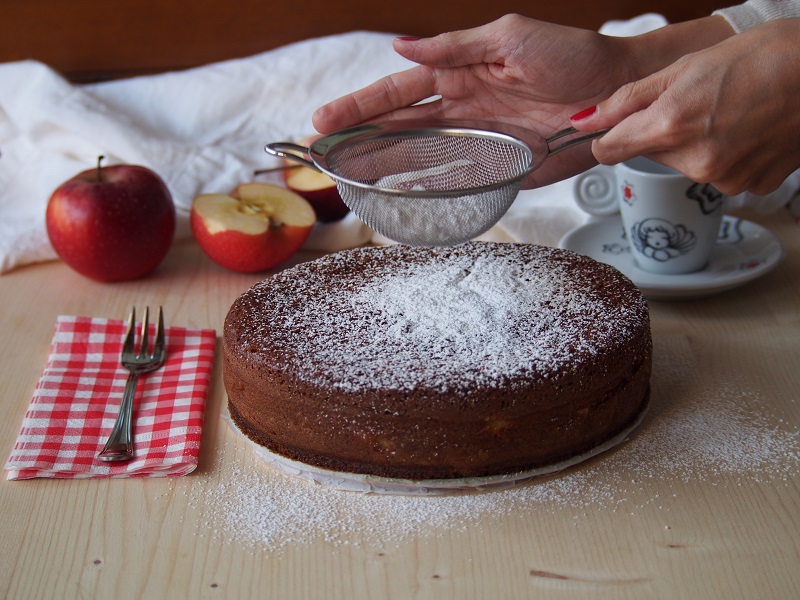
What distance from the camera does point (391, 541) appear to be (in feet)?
2.91

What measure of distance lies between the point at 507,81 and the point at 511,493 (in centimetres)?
59

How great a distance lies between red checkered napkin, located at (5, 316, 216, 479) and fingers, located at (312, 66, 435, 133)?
0.36 meters

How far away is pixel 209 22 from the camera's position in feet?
6.69

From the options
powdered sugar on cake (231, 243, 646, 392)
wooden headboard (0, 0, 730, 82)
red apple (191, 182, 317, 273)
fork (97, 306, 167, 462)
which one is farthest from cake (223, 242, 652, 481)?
wooden headboard (0, 0, 730, 82)

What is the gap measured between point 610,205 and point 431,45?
543 millimetres

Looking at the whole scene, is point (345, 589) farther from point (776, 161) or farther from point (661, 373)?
point (776, 161)

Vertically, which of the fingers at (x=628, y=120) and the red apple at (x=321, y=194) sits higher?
the fingers at (x=628, y=120)

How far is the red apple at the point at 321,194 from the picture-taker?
1.62m

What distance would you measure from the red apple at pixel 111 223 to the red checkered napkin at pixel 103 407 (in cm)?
20

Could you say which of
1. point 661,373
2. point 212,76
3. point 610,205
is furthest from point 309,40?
point 661,373

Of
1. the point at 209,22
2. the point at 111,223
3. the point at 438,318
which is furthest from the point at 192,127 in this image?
the point at 438,318

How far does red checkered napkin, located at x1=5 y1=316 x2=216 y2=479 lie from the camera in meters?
1.00

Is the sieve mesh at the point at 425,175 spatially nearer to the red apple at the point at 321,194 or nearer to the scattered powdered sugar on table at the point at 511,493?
the scattered powdered sugar on table at the point at 511,493

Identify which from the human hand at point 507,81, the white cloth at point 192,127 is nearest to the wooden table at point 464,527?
the human hand at point 507,81
